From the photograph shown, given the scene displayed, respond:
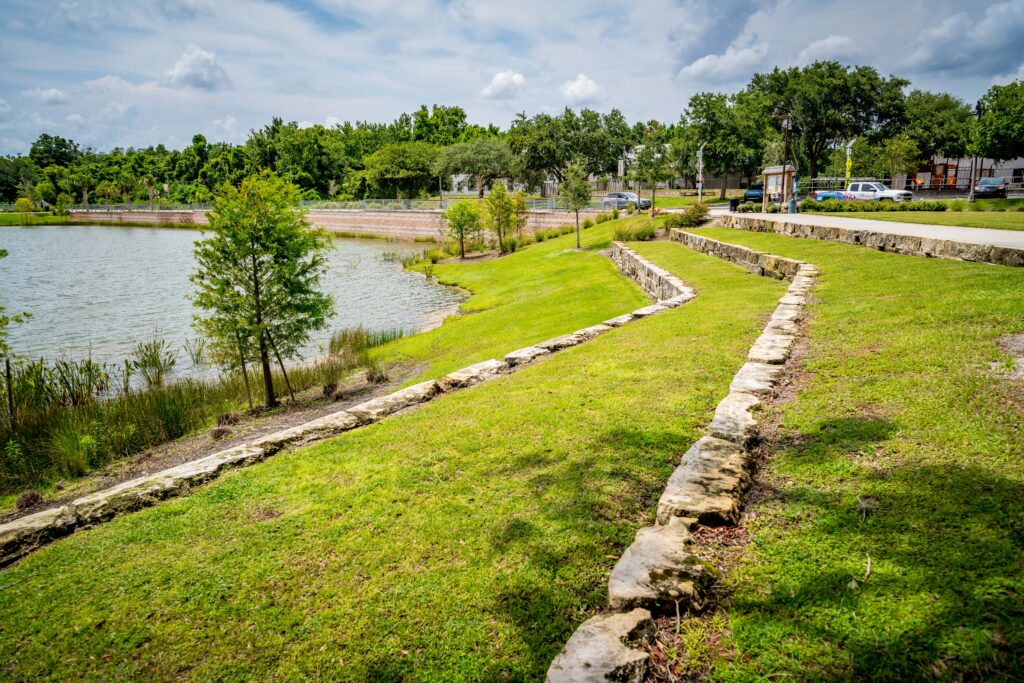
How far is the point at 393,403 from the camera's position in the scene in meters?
7.92

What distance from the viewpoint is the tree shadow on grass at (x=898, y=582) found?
97.0 inches

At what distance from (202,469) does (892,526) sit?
6157mm

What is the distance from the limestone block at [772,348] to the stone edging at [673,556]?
75cm

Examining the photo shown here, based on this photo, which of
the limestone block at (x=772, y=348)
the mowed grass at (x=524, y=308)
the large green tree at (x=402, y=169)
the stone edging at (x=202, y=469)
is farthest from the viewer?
the large green tree at (x=402, y=169)

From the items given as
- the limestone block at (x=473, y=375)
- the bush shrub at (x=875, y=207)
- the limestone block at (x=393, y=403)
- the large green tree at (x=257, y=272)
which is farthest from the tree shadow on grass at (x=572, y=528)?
the bush shrub at (x=875, y=207)

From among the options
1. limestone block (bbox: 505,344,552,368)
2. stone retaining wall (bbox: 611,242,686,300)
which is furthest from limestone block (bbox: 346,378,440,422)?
stone retaining wall (bbox: 611,242,686,300)

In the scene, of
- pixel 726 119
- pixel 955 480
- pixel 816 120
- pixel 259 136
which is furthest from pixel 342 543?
pixel 259 136

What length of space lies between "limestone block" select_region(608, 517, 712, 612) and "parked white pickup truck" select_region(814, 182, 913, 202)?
35900mm

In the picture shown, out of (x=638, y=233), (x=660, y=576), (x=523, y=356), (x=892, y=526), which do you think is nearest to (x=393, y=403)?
(x=523, y=356)

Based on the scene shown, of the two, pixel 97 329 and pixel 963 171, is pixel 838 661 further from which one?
pixel 963 171

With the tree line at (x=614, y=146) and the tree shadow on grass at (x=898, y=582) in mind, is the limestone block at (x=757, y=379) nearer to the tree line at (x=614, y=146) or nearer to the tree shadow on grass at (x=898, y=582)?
the tree shadow on grass at (x=898, y=582)

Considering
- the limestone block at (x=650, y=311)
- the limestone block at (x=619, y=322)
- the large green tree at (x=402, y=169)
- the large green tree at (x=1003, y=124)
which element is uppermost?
the large green tree at (x=402, y=169)

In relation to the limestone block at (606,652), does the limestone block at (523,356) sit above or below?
below

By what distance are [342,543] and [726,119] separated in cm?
5658
